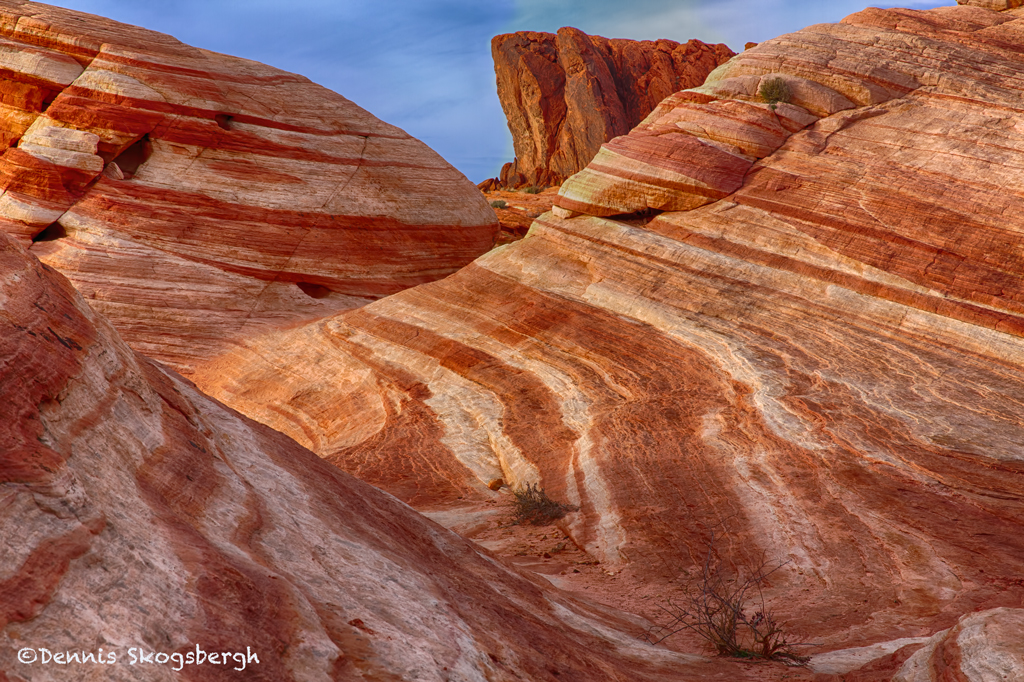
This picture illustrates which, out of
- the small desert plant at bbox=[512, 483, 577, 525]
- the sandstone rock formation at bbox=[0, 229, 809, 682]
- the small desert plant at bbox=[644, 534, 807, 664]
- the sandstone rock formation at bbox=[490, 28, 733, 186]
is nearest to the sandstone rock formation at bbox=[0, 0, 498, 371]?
the small desert plant at bbox=[512, 483, 577, 525]

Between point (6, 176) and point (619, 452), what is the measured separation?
19.7 meters

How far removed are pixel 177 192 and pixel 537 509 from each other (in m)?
16.2

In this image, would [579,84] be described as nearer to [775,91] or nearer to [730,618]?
[775,91]

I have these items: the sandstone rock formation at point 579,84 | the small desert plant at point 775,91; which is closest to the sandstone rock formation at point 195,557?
the small desert plant at point 775,91

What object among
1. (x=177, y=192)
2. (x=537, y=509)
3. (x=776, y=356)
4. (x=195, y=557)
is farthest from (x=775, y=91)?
(x=177, y=192)

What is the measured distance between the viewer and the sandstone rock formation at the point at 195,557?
3178 millimetres

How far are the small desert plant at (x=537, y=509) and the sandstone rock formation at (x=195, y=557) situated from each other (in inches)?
138

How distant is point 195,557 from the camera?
3658mm

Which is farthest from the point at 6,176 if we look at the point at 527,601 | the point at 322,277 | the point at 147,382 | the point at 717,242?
the point at 527,601

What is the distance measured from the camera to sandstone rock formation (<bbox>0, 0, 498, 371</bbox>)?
67.2 feet

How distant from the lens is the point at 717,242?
14188mm

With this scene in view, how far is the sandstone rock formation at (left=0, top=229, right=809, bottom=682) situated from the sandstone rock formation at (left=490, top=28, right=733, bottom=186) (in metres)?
60.8

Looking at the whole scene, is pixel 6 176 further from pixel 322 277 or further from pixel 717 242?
pixel 717 242

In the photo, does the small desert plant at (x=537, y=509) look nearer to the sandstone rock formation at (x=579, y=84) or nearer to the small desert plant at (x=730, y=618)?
the small desert plant at (x=730, y=618)
